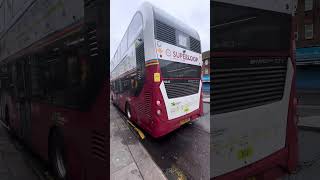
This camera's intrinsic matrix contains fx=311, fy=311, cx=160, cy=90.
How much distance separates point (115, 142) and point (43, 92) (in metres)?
2.94

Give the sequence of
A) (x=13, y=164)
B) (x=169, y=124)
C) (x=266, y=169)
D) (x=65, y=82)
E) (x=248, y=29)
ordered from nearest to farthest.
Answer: (x=169, y=124) < (x=248, y=29) < (x=266, y=169) < (x=65, y=82) < (x=13, y=164)

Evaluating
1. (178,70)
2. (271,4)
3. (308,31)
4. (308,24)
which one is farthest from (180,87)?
(308,24)

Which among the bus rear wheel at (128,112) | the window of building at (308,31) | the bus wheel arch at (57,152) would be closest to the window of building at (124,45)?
the bus rear wheel at (128,112)

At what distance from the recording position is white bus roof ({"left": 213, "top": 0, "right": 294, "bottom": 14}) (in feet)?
9.15

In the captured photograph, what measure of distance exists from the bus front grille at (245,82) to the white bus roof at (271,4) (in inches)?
19.7

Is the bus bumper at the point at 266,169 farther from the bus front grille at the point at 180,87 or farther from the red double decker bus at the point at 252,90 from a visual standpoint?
the bus front grille at the point at 180,87

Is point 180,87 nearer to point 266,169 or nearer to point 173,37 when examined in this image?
point 173,37

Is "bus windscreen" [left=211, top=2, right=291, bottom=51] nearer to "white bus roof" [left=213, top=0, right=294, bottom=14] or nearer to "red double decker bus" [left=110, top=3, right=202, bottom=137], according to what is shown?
"white bus roof" [left=213, top=0, right=294, bottom=14]

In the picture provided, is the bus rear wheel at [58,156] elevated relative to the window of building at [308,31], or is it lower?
lower

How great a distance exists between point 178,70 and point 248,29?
39.8 inches

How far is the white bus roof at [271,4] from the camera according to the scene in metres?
2.79

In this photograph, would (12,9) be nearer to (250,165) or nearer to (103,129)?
(103,129)

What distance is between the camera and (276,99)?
137 inches

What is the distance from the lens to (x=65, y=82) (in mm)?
4000
